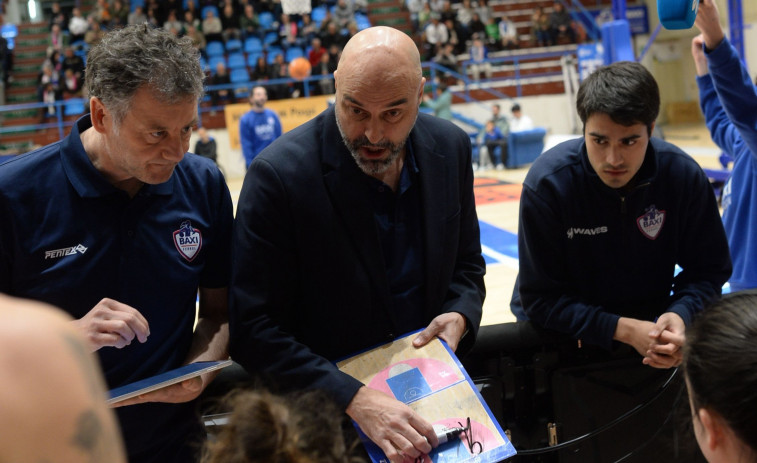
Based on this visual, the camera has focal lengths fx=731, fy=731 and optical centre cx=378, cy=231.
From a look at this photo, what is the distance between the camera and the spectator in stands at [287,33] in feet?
60.7

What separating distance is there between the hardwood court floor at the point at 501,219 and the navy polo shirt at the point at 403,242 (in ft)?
9.40

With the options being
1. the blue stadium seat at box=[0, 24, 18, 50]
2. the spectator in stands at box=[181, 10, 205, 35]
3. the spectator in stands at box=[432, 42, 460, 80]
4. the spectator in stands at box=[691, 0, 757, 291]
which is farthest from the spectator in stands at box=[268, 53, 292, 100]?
the spectator in stands at box=[691, 0, 757, 291]

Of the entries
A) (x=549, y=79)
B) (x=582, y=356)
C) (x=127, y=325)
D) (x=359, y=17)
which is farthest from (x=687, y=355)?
(x=359, y=17)

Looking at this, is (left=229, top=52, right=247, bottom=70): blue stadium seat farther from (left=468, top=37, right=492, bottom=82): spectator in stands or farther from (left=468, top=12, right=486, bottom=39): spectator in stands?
(left=468, top=12, right=486, bottom=39): spectator in stands

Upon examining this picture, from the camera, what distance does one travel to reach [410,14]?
20797 millimetres

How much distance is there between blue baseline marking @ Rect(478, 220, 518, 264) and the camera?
7239mm

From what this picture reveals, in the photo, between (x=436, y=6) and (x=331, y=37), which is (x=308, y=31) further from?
(x=436, y=6)

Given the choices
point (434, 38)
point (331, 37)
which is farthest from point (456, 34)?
point (331, 37)

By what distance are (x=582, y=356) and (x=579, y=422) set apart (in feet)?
0.68

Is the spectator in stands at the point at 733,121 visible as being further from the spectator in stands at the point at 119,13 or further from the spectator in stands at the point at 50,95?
the spectator in stands at the point at 119,13

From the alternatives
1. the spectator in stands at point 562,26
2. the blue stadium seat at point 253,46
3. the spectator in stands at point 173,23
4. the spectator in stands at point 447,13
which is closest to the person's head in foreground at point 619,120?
the spectator in stands at point 173,23

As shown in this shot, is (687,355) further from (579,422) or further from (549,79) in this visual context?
(549,79)

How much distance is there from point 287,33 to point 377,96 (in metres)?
17.5

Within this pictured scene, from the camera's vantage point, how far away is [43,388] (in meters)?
0.57
